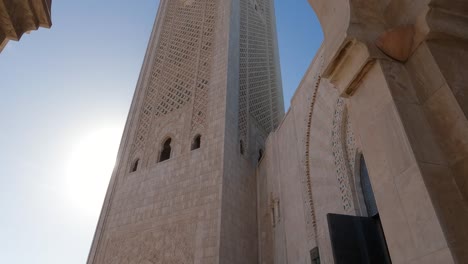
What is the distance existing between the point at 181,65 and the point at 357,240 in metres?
5.76

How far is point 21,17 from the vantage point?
3.98ft

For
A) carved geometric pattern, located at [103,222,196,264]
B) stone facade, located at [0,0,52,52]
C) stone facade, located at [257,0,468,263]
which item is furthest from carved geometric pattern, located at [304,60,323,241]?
stone facade, located at [0,0,52,52]

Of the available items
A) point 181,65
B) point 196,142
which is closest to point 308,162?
point 196,142

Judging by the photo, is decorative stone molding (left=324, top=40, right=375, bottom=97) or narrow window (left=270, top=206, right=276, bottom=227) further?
narrow window (left=270, top=206, right=276, bottom=227)

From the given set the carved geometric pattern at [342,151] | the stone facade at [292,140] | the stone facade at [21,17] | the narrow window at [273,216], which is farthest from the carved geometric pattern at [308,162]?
the stone facade at [21,17]

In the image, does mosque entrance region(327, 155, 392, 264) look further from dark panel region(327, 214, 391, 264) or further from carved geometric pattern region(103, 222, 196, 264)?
carved geometric pattern region(103, 222, 196, 264)

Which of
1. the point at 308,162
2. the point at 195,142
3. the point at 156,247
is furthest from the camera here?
the point at 195,142

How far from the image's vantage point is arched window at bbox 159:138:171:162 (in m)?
5.61

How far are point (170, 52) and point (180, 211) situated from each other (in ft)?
13.5

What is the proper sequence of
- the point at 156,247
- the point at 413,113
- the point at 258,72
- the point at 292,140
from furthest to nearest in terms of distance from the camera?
the point at 258,72 → the point at 292,140 → the point at 156,247 → the point at 413,113

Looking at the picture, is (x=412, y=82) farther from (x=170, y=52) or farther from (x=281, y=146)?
(x=170, y=52)

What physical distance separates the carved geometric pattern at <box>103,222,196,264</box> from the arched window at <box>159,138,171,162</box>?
144 cm

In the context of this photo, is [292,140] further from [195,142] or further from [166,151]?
[166,151]

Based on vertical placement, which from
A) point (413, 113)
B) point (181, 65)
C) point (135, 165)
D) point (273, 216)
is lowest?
point (413, 113)
